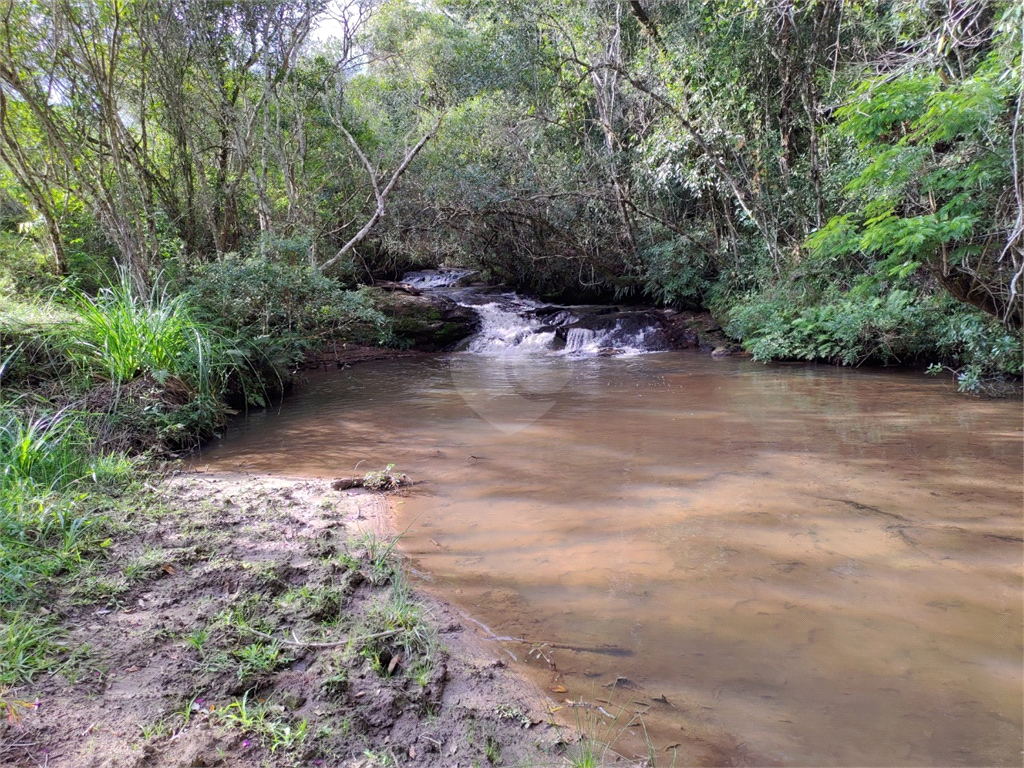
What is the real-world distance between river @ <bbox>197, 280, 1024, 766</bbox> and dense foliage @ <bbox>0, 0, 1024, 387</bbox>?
2.25 metres

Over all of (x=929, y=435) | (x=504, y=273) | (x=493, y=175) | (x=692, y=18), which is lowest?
(x=929, y=435)

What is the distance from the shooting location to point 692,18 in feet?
36.9

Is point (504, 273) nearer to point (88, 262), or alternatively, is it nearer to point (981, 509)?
point (88, 262)

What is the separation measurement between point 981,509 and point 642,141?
1125 centimetres

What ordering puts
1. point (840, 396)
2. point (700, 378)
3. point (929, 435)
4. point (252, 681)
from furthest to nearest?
1. point (700, 378)
2. point (840, 396)
3. point (929, 435)
4. point (252, 681)

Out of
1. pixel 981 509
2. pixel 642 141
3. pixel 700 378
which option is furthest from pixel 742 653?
pixel 642 141

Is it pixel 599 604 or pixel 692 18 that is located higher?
pixel 692 18

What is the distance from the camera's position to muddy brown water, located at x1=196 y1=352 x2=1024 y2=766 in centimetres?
Answer: 196

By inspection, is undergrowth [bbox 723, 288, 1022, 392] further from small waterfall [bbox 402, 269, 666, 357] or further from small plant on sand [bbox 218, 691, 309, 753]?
small plant on sand [bbox 218, 691, 309, 753]

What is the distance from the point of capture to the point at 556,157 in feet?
48.6

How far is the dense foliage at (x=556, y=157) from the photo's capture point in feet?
21.7

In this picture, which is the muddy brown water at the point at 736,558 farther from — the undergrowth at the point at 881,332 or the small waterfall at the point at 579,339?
the small waterfall at the point at 579,339

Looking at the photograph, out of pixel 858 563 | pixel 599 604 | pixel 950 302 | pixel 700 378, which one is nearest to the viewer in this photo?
pixel 599 604


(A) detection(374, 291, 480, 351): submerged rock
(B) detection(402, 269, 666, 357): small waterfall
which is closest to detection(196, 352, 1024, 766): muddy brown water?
(B) detection(402, 269, 666, 357): small waterfall
